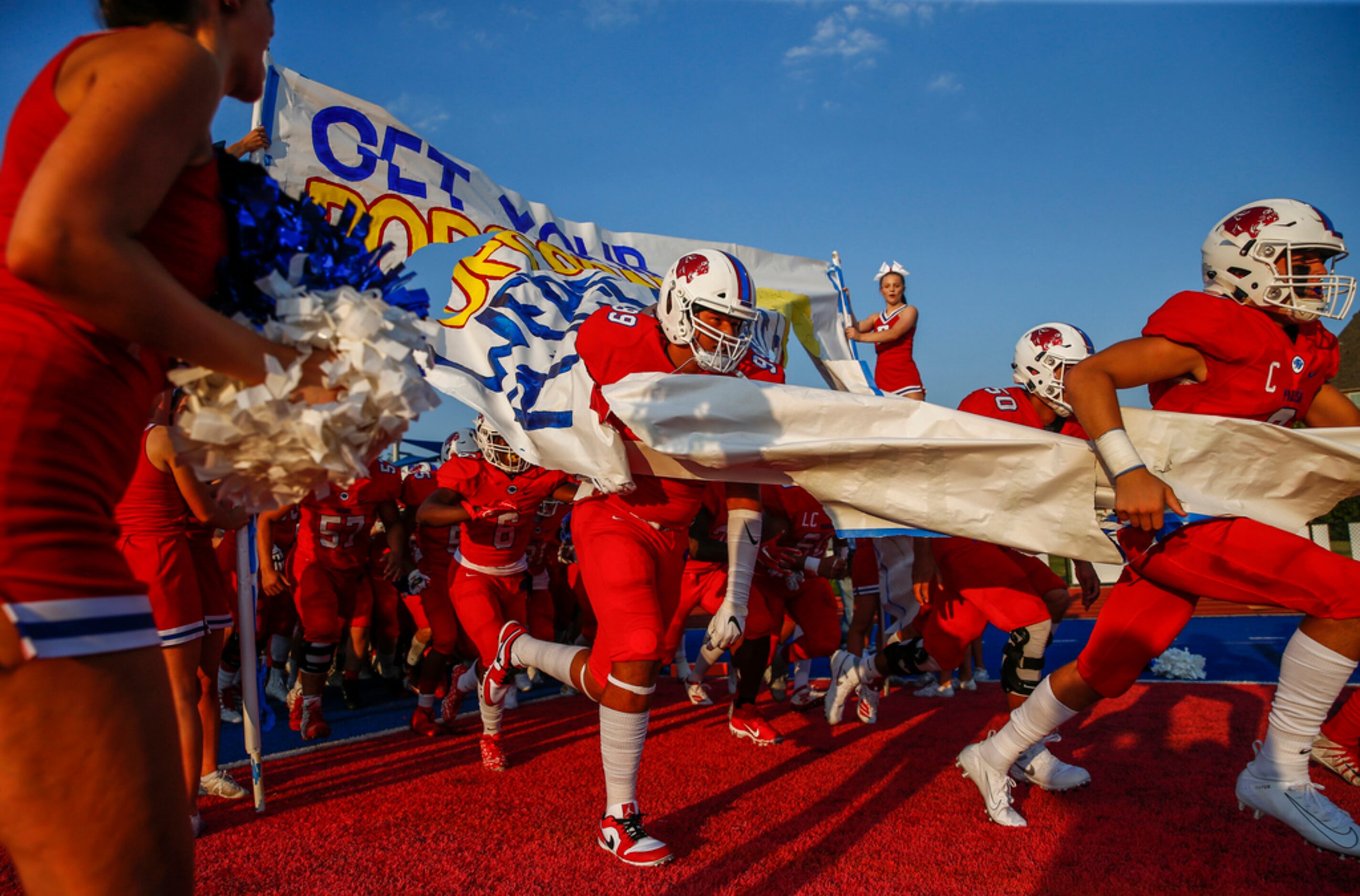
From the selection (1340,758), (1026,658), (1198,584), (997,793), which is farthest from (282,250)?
(1340,758)

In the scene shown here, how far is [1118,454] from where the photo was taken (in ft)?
10.9

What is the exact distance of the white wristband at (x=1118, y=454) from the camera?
10.8 feet

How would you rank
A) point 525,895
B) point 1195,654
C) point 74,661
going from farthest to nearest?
point 1195,654, point 525,895, point 74,661

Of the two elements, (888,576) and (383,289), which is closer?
(383,289)

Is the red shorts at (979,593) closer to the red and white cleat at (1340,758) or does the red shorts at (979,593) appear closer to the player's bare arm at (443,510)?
the red and white cleat at (1340,758)

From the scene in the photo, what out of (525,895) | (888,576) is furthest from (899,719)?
(525,895)

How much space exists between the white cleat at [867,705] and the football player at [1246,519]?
2.80 meters

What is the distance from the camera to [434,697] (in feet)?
22.1

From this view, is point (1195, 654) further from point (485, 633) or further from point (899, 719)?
point (485, 633)

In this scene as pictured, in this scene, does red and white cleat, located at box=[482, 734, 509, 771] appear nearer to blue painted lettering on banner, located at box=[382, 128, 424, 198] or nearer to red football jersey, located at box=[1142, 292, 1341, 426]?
blue painted lettering on banner, located at box=[382, 128, 424, 198]

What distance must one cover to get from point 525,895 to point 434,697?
12.4ft

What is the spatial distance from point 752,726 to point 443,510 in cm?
261

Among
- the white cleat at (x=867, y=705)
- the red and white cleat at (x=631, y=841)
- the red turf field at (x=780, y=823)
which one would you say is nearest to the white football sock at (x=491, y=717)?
the red turf field at (x=780, y=823)

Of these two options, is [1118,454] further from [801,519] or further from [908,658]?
[801,519]
